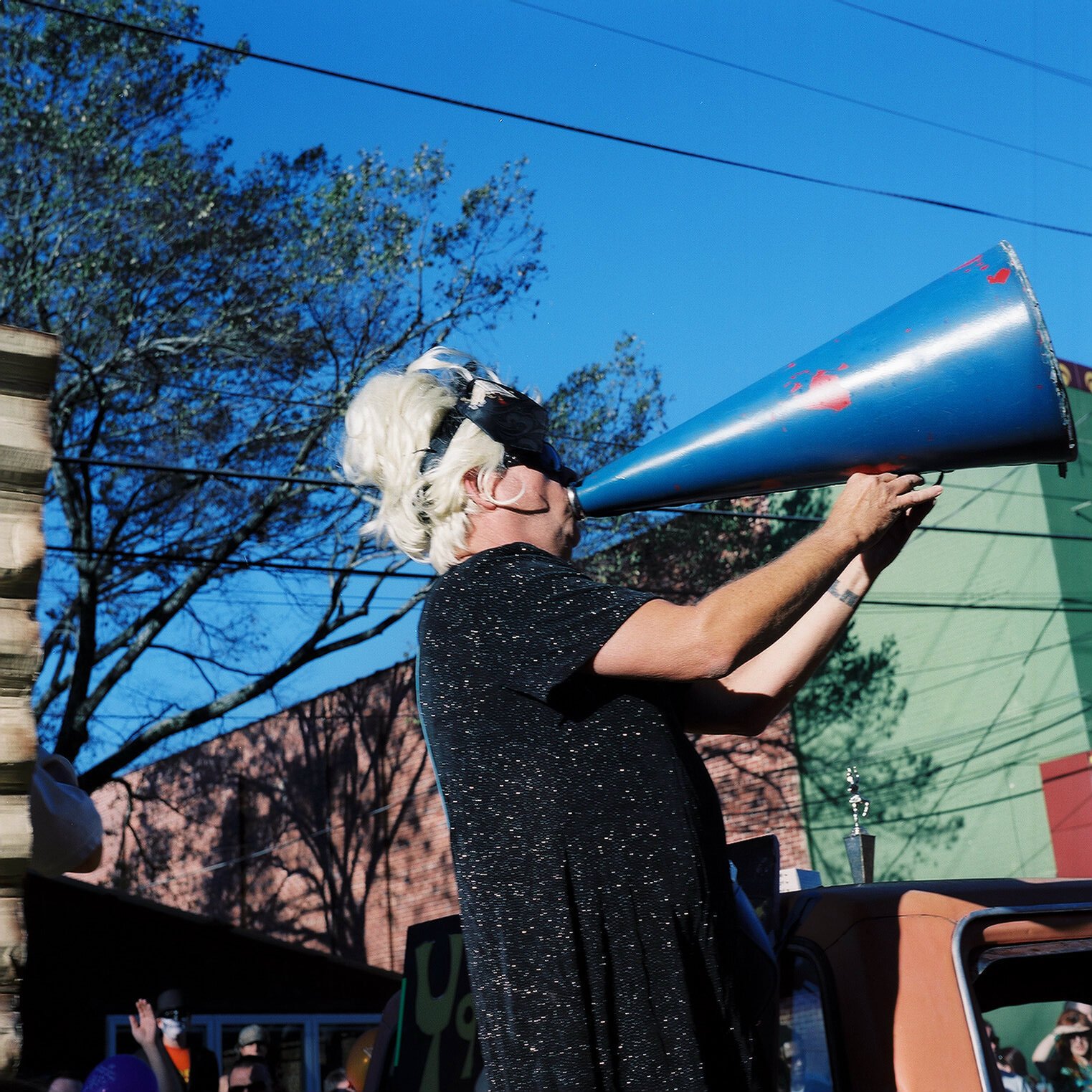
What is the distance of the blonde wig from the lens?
1.86 meters

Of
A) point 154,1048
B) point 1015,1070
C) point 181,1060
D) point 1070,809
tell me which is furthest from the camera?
point 1070,809

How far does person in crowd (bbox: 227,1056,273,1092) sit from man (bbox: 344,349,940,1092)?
20.1ft

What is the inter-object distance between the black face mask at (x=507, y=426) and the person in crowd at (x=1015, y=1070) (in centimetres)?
130

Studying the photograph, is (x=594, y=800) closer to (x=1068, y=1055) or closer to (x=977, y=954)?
(x=977, y=954)

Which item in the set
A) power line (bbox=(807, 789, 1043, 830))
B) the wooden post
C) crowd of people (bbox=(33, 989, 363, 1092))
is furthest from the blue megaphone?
power line (bbox=(807, 789, 1043, 830))

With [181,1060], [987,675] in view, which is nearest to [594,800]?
[181,1060]

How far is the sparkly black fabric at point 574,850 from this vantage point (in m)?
1.50

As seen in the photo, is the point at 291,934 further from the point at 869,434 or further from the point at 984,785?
the point at 869,434

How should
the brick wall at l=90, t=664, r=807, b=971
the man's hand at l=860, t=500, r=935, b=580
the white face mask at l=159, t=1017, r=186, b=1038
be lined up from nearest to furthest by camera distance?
1. the man's hand at l=860, t=500, r=935, b=580
2. the white face mask at l=159, t=1017, r=186, b=1038
3. the brick wall at l=90, t=664, r=807, b=971

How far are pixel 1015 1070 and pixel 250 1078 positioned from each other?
5.68 meters

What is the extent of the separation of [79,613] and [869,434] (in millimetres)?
11624

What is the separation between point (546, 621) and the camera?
63.9 inches

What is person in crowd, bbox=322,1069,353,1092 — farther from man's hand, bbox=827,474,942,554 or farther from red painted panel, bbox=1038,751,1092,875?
red painted panel, bbox=1038,751,1092,875

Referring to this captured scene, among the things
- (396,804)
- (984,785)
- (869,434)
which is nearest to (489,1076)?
(869,434)
